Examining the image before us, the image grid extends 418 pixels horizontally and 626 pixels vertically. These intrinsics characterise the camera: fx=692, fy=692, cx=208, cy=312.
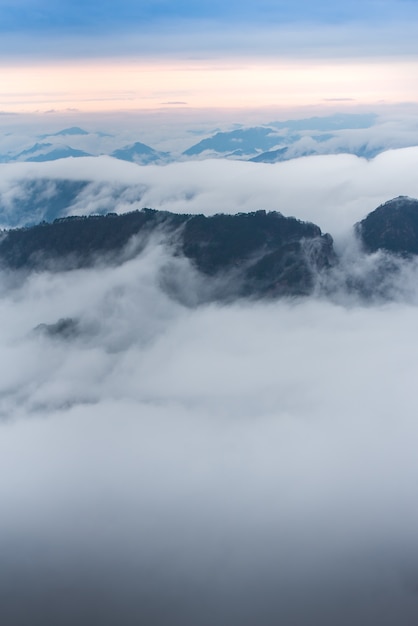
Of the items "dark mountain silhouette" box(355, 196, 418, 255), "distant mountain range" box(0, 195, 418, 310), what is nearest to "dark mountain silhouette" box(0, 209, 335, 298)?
"distant mountain range" box(0, 195, 418, 310)

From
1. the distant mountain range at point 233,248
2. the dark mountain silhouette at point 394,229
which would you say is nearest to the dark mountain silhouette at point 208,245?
the distant mountain range at point 233,248

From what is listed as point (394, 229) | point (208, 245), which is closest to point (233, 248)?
point (208, 245)

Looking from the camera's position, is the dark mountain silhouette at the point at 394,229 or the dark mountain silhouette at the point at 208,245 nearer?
the dark mountain silhouette at the point at 208,245

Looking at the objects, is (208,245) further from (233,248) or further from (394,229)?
(394,229)

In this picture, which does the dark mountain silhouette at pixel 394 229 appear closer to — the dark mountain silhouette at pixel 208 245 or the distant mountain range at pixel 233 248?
the distant mountain range at pixel 233 248

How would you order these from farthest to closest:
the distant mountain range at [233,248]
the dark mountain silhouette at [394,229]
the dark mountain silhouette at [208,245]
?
the dark mountain silhouette at [394,229]
the distant mountain range at [233,248]
the dark mountain silhouette at [208,245]

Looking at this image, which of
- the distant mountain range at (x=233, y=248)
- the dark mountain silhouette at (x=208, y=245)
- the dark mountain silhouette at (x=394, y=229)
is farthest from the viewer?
the dark mountain silhouette at (x=394, y=229)

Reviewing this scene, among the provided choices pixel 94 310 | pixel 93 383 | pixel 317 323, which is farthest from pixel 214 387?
pixel 94 310
